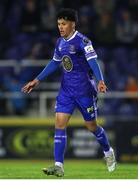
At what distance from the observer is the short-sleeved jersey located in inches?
468

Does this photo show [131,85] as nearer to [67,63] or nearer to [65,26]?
[67,63]

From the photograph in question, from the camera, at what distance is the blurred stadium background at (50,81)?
19953 millimetres

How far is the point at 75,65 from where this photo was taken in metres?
12.0

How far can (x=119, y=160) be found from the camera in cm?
1931

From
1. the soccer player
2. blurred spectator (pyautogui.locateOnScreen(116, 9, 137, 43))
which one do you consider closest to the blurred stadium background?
blurred spectator (pyautogui.locateOnScreen(116, 9, 137, 43))

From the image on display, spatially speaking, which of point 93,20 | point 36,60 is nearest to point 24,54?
point 36,60

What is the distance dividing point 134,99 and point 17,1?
4532 mm

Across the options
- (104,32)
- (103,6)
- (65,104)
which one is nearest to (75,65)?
(65,104)

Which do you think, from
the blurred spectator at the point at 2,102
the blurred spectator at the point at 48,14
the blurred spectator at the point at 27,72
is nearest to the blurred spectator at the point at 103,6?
the blurred spectator at the point at 48,14

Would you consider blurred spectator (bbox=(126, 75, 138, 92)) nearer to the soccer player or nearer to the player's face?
the soccer player

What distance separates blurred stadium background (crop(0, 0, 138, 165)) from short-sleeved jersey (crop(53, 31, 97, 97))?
7.53 meters

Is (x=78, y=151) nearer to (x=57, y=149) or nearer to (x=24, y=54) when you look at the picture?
(x=24, y=54)

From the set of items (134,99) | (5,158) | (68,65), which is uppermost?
(68,65)

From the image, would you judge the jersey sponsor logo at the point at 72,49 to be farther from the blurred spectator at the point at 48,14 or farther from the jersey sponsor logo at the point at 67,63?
the blurred spectator at the point at 48,14
